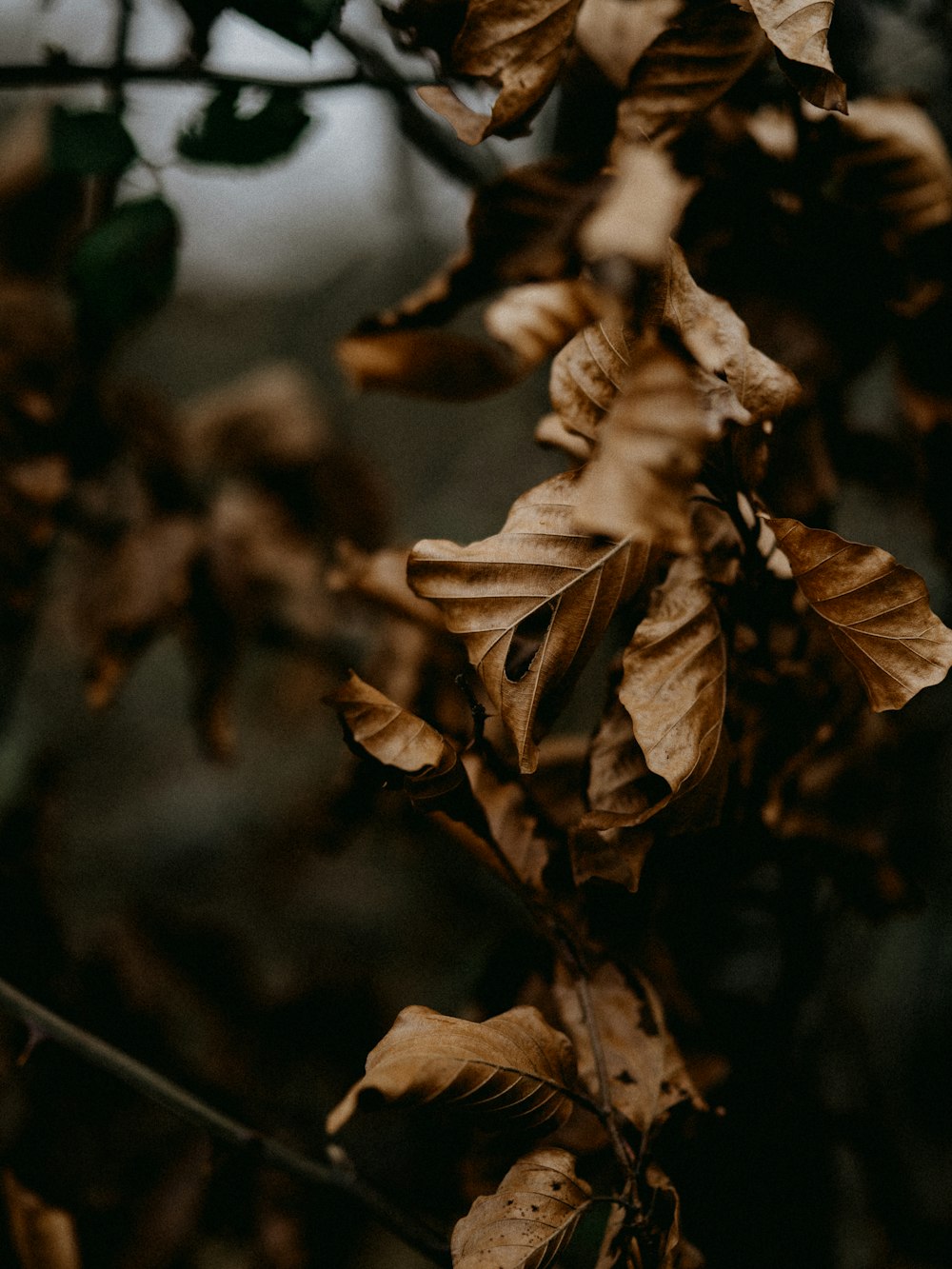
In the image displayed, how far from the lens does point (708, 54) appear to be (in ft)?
1.34

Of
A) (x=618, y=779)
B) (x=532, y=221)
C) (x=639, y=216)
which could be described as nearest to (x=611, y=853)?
(x=618, y=779)

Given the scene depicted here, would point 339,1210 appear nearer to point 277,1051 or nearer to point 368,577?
point 277,1051

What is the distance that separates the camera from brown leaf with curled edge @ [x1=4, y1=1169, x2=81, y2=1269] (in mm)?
514

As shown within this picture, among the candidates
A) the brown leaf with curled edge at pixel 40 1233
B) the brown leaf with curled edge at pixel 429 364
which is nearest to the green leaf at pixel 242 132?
the brown leaf with curled edge at pixel 429 364

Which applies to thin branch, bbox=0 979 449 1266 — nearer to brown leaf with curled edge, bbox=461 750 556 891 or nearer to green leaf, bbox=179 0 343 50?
brown leaf with curled edge, bbox=461 750 556 891

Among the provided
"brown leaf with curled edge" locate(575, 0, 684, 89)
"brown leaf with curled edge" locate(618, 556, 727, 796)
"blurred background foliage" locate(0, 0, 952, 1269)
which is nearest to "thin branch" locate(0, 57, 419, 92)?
"blurred background foliage" locate(0, 0, 952, 1269)

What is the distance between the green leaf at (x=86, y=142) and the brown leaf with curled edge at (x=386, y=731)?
446mm

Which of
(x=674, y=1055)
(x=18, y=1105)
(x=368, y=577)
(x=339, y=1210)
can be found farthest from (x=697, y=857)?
(x=18, y=1105)

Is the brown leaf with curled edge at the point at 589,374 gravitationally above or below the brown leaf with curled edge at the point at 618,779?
above

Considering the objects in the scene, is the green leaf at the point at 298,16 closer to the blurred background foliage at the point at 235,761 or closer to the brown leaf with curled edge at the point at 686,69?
the blurred background foliage at the point at 235,761

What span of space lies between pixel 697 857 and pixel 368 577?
0.91 ft

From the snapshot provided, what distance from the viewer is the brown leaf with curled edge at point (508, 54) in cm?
39

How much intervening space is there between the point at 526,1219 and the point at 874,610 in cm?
29

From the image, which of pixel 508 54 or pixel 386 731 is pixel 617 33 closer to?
pixel 508 54
